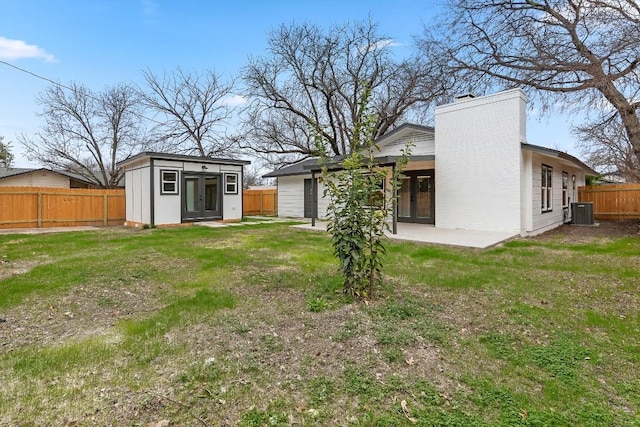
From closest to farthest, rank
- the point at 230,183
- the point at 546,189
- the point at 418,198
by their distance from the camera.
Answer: the point at 546,189 → the point at 418,198 → the point at 230,183

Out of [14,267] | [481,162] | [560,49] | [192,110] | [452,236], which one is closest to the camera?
[14,267]

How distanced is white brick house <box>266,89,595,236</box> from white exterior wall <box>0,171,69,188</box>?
1869cm

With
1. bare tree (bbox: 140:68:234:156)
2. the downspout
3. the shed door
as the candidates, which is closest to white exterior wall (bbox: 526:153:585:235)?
the shed door

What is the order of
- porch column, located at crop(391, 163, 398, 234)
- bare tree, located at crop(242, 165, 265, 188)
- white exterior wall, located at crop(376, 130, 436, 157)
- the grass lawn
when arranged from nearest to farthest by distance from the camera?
the grass lawn < porch column, located at crop(391, 163, 398, 234) < white exterior wall, located at crop(376, 130, 436, 157) < bare tree, located at crop(242, 165, 265, 188)

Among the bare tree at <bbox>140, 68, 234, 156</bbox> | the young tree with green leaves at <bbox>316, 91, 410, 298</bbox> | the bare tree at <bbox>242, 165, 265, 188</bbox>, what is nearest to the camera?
the young tree with green leaves at <bbox>316, 91, 410, 298</bbox>

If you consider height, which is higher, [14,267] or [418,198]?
[418,198]

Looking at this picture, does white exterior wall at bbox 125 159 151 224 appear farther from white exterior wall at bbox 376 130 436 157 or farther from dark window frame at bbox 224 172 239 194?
white exterior wall at bbox 376 130 436 157

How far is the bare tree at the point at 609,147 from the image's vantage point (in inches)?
542

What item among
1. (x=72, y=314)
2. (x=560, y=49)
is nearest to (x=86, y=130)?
(x=72, y=314)

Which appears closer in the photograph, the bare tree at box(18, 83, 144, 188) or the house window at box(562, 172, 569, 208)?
the house window at box(562, 172, 569, 208)

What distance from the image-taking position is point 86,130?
21.5 metres

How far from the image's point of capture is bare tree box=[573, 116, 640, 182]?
45.1 feet

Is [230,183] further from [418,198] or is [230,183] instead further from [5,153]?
[5,153]

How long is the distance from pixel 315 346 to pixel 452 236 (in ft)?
23.1
